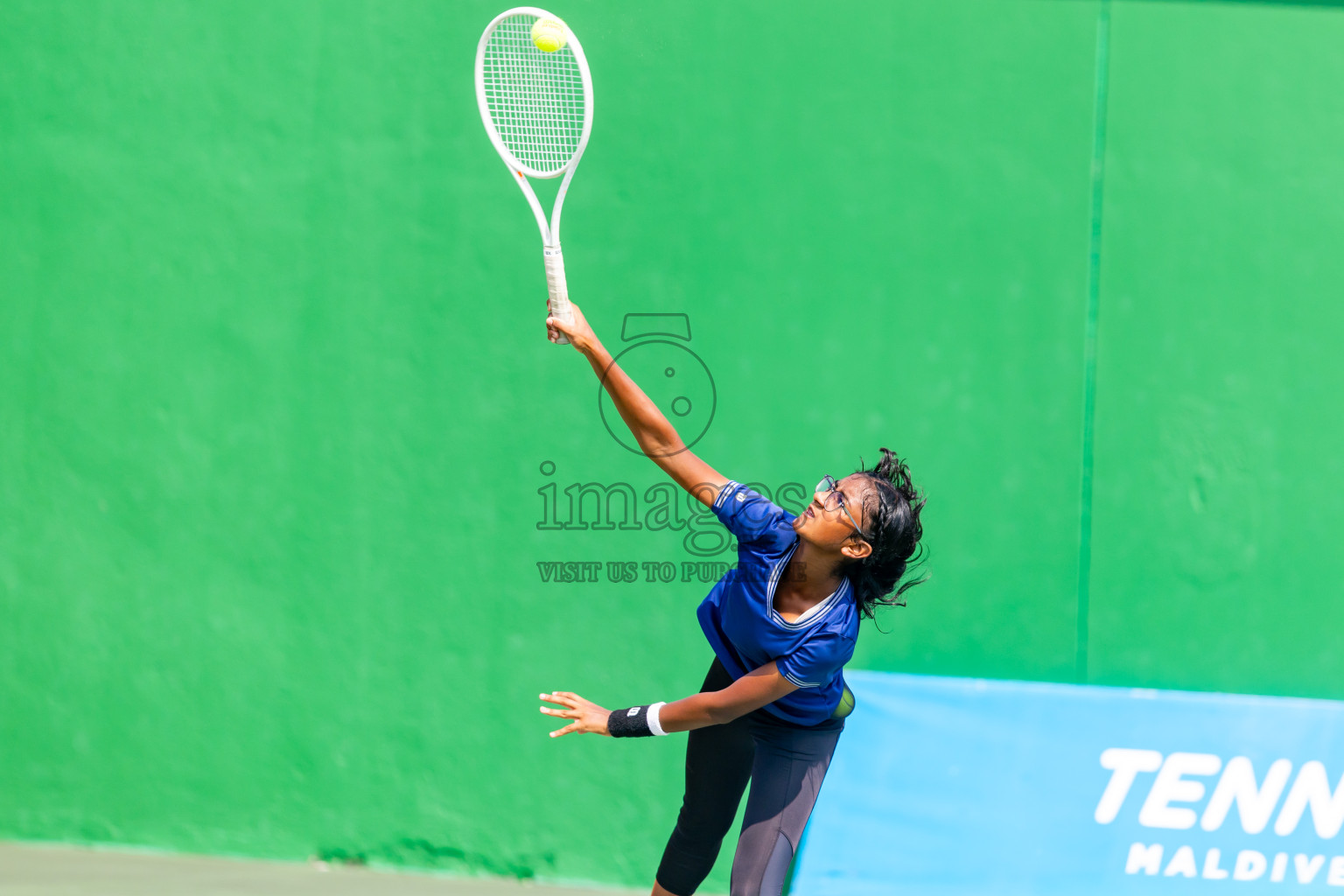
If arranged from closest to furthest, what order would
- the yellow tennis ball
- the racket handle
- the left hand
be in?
the racket handle < the left hand < the yellow tennis ball

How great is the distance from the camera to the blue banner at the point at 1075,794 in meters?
3.87

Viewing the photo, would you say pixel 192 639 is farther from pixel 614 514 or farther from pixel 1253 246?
pixel 1253 246

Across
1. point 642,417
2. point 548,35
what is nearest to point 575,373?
point 548,35

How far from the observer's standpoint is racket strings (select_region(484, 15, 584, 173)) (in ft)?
11.1

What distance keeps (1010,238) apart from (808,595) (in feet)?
6.21

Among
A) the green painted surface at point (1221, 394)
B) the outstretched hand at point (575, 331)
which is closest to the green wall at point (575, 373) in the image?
the green painted surface at point (1221, 394)

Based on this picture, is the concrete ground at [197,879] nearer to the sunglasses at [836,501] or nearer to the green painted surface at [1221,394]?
the sunglasses at [836,501]

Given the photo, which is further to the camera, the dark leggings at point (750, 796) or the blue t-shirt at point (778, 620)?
the dark leggings at point (750, 796)

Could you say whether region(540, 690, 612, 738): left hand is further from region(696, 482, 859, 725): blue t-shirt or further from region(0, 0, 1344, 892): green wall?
region(0, 0, 1344, 892): green wall

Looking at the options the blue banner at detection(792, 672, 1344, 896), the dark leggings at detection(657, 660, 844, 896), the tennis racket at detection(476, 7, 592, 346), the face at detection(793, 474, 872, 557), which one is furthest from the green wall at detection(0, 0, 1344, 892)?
the face at detection(793, 474, 872, 557)

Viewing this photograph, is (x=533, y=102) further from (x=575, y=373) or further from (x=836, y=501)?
(x=836, y=501)

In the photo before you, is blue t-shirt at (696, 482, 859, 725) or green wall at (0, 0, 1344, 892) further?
green wall at (0, 0, 1344, 892)

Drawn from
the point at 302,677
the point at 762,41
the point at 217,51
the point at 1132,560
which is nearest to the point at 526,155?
the point at 762,41

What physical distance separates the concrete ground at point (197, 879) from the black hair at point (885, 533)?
1983mm
